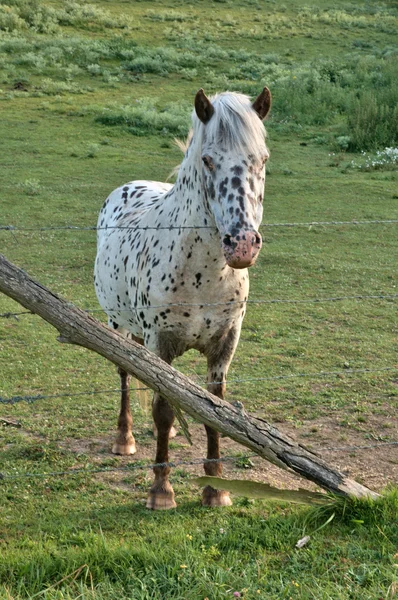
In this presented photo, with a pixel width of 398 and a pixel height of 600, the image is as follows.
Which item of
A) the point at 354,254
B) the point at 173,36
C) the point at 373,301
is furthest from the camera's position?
the point at 173,36

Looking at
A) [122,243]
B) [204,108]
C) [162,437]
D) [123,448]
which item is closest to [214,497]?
[162,437]

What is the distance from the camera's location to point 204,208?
4.41 metres

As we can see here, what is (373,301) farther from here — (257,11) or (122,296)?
(257,11)

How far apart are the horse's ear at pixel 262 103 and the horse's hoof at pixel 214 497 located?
2.35 meters

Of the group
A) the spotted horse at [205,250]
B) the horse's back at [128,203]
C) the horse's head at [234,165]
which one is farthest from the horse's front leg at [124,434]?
the horse's head at [234,165]

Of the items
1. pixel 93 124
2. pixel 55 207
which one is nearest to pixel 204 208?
pixel 55 207

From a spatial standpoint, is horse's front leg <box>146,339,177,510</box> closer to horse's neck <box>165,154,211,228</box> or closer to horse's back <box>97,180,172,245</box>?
horse's neck <box>165,154,211,228</box>

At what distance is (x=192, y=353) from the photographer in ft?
25.9

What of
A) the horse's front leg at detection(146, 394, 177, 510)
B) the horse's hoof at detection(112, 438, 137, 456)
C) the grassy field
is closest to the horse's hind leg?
the horse's hoof at detection(112, 438, 137, 456)

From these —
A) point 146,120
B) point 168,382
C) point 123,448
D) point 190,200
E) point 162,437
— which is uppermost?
point 146,120

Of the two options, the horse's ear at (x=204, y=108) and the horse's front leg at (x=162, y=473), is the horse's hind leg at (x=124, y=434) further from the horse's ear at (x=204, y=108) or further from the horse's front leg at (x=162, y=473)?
the horse's ear at (x=204, y=108)

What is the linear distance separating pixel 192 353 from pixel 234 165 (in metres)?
4.13

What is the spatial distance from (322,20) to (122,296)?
33030mm

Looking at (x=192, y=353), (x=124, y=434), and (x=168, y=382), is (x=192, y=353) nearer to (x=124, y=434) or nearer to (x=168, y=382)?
(x=124, y=434)
